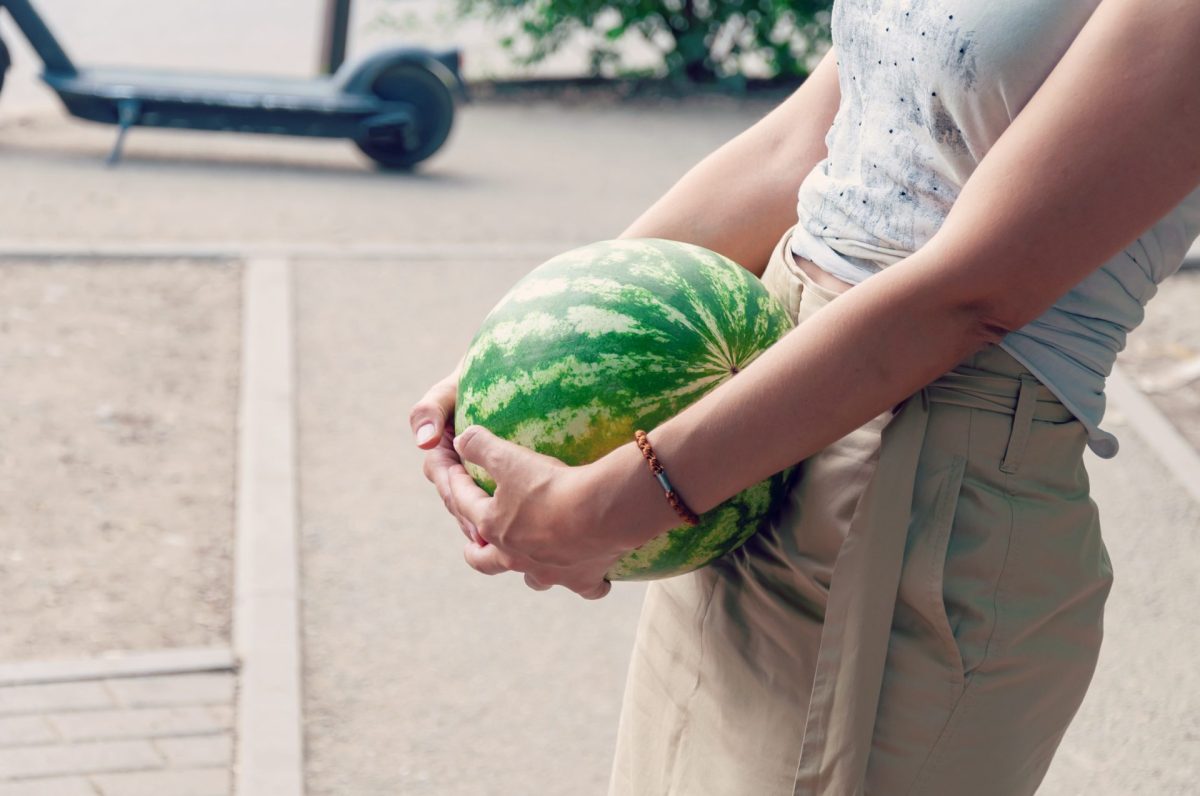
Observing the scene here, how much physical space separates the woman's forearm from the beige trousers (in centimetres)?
27

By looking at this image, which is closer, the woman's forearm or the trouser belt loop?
the trouser belt loop

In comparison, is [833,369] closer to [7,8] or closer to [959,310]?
[959,310]

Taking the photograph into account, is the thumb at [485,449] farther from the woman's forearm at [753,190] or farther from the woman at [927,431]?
the woman's forearm at [753,190]

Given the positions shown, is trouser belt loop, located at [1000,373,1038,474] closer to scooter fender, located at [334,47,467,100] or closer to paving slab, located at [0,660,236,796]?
paving slab, located at [0,660,236,796]

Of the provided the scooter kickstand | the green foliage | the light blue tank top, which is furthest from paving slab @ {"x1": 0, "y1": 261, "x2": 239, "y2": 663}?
the green foliage

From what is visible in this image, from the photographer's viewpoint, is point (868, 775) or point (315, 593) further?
point (315, 593)

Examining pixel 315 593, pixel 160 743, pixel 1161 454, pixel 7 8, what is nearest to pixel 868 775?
pixel 160 743

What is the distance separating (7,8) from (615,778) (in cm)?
779

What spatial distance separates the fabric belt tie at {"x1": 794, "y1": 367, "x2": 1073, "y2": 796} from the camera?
5.08 feet

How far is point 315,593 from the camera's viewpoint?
4.11 metres

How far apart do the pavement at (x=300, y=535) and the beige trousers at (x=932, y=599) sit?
1.86 metres

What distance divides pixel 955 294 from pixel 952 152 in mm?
205


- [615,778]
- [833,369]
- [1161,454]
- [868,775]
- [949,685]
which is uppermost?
[833,369]

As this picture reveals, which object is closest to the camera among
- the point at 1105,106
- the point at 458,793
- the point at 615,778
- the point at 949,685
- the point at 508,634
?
the point at 1105,106
